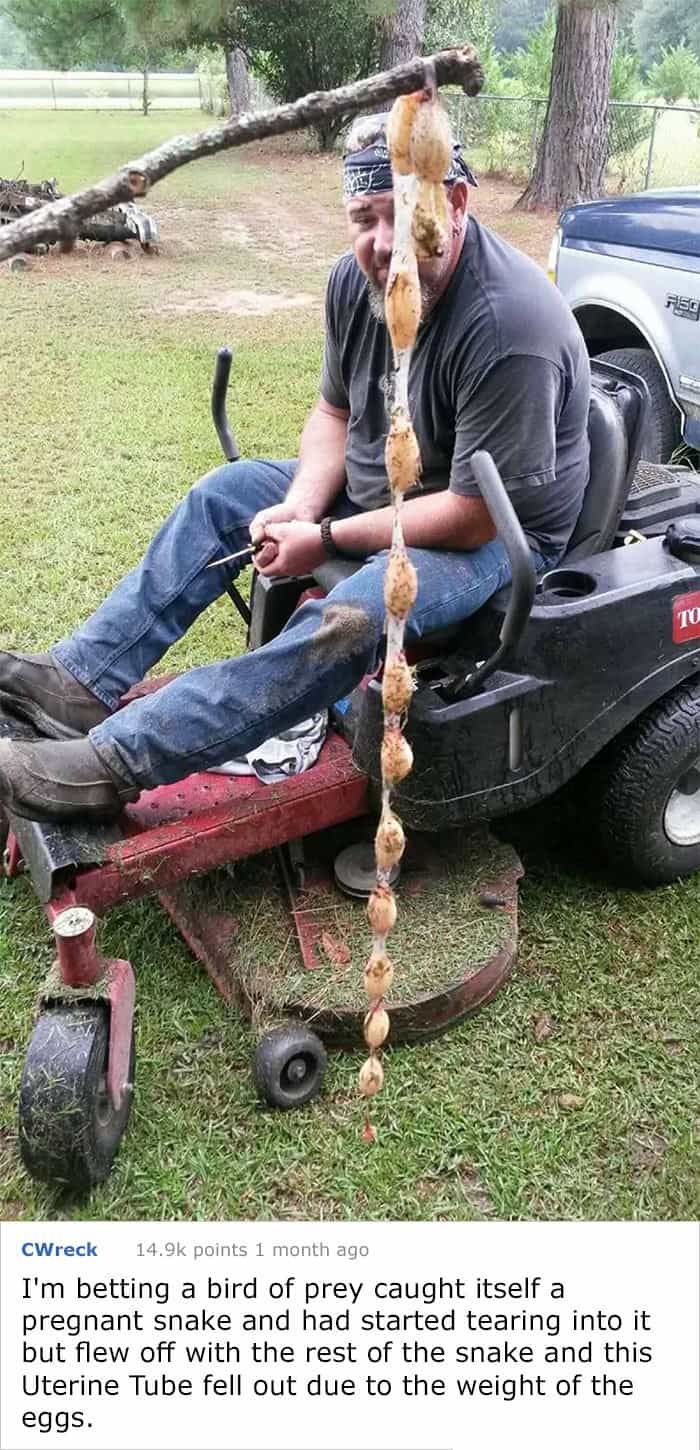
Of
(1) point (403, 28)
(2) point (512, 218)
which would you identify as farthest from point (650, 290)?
(2) point (512, 218)

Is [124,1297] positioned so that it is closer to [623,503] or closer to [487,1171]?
[487,1171]

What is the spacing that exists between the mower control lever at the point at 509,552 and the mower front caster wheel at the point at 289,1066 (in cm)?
71

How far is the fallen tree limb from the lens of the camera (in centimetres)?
81

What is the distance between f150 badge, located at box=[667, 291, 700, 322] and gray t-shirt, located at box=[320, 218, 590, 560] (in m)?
1.91

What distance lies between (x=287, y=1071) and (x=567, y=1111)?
0.51m

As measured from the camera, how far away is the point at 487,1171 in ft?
6.27

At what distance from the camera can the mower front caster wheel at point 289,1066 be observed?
1.95 meters

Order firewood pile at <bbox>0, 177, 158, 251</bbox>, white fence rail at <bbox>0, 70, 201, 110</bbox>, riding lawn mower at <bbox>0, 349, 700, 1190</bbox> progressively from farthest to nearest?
white fence rail at <bbox>0, 70, 201, 110</bbox> < firewood pile at <bbox>0, 177, 158, 251</bbox> < riding lawn mower at <bbox>0, 349, 700, 1190</bbox>

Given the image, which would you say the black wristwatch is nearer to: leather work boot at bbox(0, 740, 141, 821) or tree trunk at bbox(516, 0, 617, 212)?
leather work boot at bbox(0, 740, 141, 821)

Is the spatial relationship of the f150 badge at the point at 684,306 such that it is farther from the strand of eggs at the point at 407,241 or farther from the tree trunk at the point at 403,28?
the tree trunk at the point at 403,28

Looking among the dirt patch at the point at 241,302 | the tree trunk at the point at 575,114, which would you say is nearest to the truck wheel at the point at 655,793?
the dirt patch at the point at 241,302

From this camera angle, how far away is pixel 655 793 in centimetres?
233

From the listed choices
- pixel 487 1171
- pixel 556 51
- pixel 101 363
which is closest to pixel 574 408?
pixel 487 1171

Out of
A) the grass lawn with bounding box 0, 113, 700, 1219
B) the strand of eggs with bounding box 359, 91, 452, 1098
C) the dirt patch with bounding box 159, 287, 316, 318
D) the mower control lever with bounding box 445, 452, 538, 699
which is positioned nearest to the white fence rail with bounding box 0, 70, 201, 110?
the dirt patch with bounding box 159, 287, 316, 318
